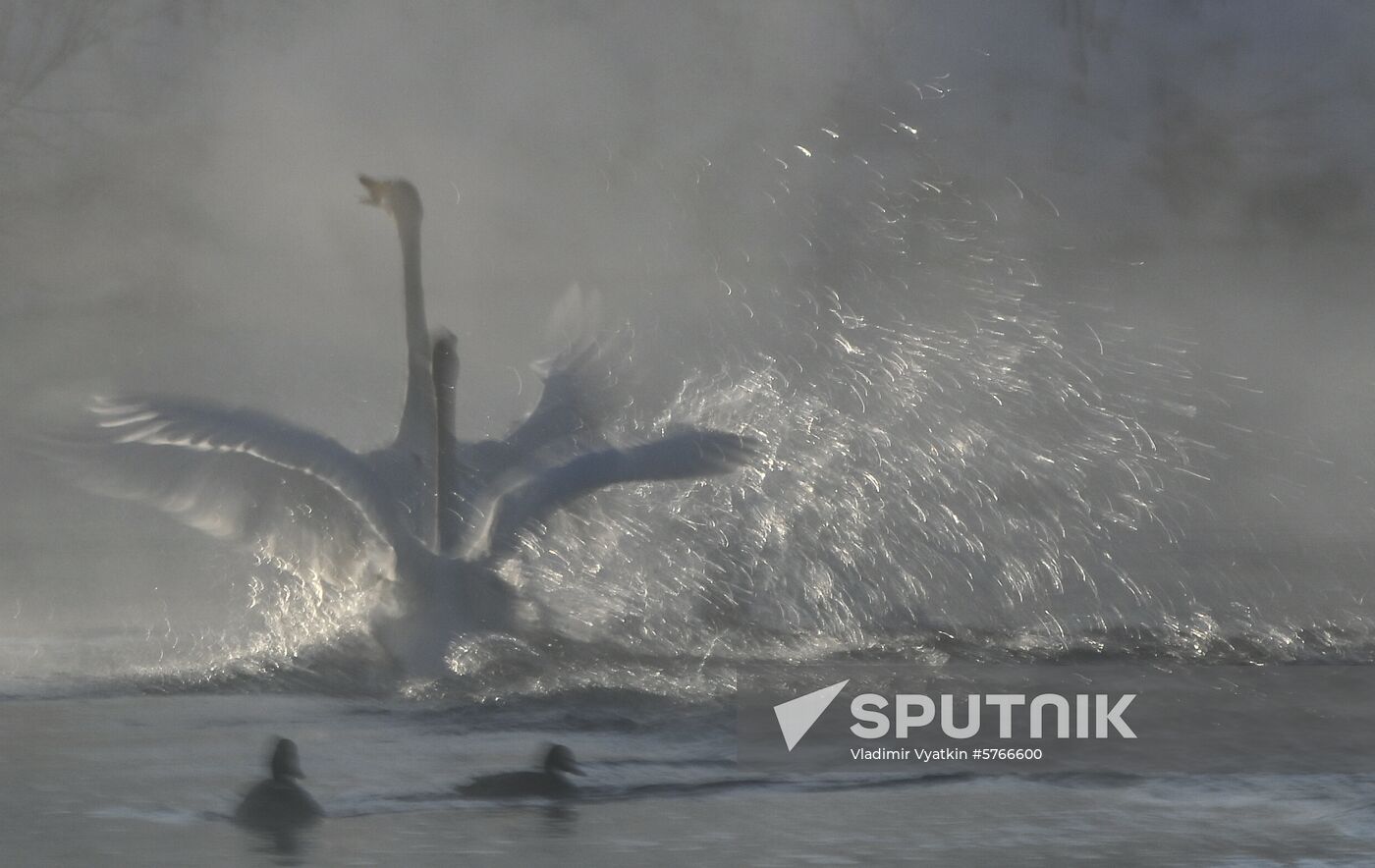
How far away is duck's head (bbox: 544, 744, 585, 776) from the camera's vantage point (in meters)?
6.61

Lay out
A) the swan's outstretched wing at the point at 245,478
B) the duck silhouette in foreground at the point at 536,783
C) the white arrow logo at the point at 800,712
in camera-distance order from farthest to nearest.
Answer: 1. the swan's outstretched wing at the point at 245,478
2. the white arrow logo at the point at 800,712
3. the duck silhouette in foreground at the point at 536,783

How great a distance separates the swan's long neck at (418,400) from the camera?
834 centimetres

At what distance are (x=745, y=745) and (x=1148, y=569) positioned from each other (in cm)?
434

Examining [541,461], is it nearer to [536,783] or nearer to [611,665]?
[611,665]

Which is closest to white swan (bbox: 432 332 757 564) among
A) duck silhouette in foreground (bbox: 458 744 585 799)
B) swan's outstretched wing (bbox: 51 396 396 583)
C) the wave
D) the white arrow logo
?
swan's outstretched wing (bbox: 51 396 396 583)

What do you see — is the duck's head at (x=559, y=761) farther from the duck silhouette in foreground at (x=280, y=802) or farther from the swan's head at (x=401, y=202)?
the swan's head at (x=401, y=202)

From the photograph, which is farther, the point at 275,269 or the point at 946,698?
the point at 275,269

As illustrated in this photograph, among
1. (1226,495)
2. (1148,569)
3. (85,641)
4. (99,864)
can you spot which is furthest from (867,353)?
(99,864)

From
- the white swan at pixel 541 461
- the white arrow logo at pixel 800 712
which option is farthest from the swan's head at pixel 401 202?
the white arrow logo at pixel 800 712

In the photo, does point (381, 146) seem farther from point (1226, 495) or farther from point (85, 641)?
point (1226, 495)

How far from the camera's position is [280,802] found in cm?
616

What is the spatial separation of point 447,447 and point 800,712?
2.31 metres

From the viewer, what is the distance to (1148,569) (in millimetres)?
10812

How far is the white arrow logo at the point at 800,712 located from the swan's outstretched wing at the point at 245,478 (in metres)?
1.82
